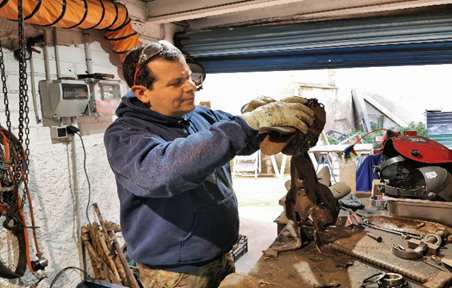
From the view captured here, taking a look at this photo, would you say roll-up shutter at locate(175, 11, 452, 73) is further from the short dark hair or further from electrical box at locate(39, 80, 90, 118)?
the short dark hair

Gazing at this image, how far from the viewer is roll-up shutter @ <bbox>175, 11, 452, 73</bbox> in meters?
2.92

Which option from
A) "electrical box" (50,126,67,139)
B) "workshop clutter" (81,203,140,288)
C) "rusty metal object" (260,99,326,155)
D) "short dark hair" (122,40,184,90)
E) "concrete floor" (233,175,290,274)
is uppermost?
"short dark hair" (122,40,184,90)

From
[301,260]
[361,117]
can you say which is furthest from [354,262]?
[361,117]

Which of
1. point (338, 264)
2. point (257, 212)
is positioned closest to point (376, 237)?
point (338, 264)

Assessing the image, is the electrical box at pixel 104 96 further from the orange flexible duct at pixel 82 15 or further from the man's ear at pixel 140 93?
the man's ear at pixel 140 93

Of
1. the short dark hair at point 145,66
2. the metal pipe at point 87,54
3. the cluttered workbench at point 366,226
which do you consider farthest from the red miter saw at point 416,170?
the metal pipe at point 87,54

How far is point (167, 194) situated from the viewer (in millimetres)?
1102

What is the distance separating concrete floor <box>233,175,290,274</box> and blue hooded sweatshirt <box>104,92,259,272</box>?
236 centimetres

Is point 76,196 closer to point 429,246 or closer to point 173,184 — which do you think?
point 173,184

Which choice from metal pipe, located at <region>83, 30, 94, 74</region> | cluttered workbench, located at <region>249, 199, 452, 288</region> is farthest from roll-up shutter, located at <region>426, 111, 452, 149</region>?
metal pipe, located at <region>83, 30, 94, 74</region>

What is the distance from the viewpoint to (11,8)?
191cm

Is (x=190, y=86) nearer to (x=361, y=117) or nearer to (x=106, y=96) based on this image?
(x=106, y=96)

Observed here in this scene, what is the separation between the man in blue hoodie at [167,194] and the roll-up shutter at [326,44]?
2.08 meters

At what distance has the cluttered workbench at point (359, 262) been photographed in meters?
1.35
